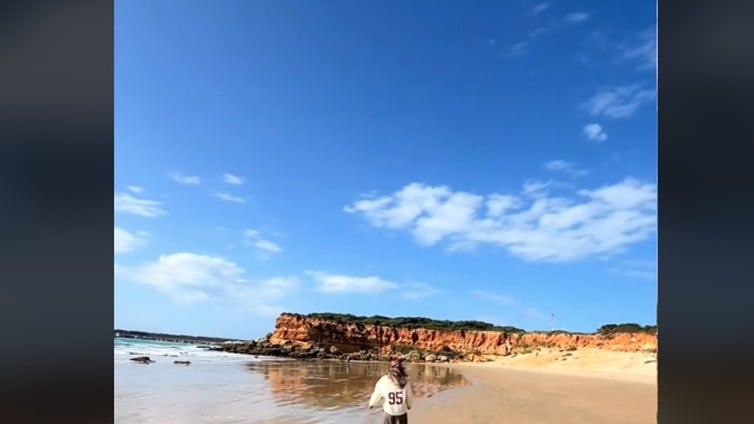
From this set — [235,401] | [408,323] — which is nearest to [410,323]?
[408,323]

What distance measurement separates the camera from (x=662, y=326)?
7.39 feet

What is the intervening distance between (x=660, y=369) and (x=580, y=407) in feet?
28.9

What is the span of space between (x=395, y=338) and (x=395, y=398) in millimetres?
48759

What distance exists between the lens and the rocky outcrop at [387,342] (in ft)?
141

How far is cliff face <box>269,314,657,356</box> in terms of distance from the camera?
155 ft

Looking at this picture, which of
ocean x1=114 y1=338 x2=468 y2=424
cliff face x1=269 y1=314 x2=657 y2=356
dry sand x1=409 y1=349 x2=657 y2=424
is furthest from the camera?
cliff face x1=269 y1=314 x2=657 y2=356

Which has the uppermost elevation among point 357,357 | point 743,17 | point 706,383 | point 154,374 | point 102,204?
point 743,17

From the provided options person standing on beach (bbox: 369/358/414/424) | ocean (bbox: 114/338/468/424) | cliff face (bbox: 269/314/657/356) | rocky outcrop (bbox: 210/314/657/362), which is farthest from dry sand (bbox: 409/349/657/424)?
cliff face (bbox: 269/314/657/356)

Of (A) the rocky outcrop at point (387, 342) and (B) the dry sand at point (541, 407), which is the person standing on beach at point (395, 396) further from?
(A) the rocky outcrop at point (387, 342)

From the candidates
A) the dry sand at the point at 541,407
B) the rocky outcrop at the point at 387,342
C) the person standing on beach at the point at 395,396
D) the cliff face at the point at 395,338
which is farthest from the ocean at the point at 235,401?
the cliff face at the point at 395,338

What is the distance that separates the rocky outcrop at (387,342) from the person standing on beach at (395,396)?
36976 mm

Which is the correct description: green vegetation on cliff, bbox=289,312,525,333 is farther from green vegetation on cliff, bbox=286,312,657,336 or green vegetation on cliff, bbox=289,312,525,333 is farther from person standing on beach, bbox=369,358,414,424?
person standing on beach, bbox=369,358,414,424

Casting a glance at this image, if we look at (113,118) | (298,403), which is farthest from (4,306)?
(298,403)

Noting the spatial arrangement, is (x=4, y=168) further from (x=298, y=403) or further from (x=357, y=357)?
(x=357, y=357)
